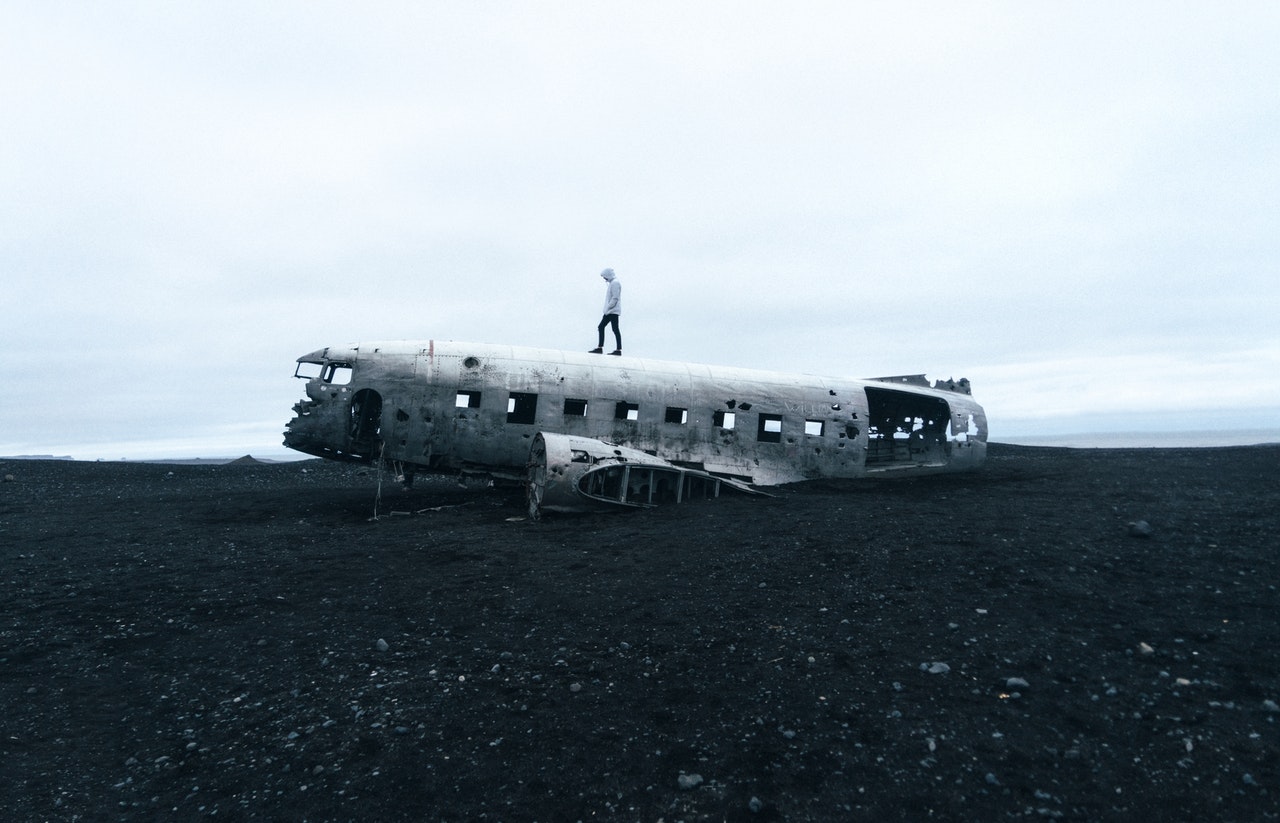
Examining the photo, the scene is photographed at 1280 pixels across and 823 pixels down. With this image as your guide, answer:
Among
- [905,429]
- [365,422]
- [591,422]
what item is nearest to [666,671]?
[591,422]

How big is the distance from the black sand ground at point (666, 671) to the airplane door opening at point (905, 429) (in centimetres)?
713

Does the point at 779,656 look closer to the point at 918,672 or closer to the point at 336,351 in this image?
the point at 918,672

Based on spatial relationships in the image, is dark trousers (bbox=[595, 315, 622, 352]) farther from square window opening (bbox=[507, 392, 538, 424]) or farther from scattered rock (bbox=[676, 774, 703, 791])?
scattered rock (bbox=[676, 774, 703, 791])

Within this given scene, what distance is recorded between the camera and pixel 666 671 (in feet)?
23.5

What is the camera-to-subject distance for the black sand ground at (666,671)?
202 inches

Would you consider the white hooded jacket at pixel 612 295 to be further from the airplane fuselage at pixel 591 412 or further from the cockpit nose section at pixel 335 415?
the cockpit nose section at pixel 335 415

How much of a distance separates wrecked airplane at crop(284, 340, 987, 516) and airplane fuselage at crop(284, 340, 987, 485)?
0.12ft

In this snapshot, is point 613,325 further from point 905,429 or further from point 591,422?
point 905,429

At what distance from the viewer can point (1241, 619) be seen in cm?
768

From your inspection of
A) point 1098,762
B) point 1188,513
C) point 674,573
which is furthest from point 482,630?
point 1188,513

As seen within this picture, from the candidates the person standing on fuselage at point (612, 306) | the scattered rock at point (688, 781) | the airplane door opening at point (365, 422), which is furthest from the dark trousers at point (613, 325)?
the scattered rock at point (688, 781)

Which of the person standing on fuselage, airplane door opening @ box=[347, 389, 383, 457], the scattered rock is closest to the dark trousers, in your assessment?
the person standing on fuselage

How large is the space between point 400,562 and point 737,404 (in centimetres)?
1052

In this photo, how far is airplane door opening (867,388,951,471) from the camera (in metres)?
20.5
